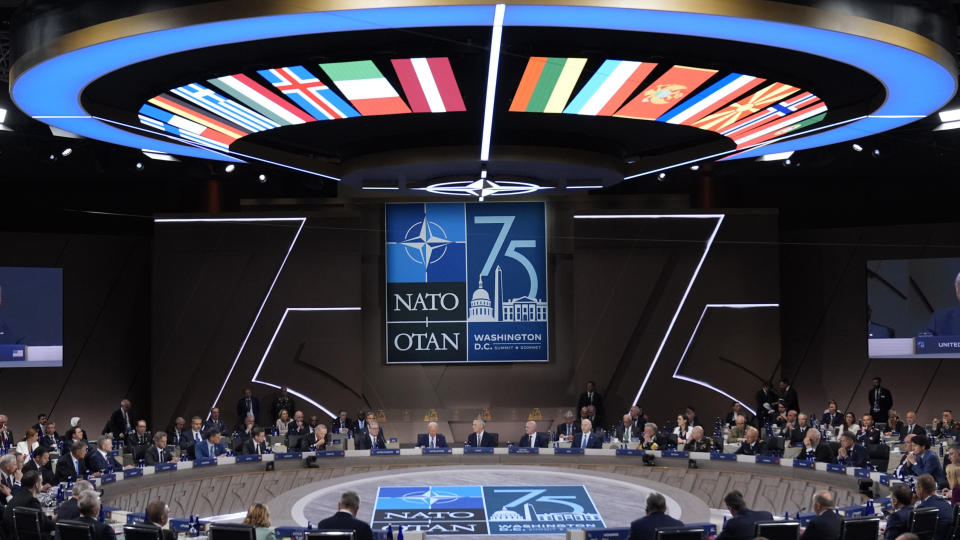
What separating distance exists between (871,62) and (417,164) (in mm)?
4833

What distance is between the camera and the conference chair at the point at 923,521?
730 cm

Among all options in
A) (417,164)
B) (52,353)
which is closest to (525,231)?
(417,164)

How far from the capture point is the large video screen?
59.7ft

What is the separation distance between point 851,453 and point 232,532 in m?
7.93

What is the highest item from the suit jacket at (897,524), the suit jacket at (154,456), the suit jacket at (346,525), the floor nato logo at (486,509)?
the suit jacket at (346,525)

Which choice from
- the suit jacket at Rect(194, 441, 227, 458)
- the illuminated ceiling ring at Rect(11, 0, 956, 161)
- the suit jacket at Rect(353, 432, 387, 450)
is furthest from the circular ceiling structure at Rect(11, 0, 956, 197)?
the suit jacket at Rect(194, 441, 227, 458)

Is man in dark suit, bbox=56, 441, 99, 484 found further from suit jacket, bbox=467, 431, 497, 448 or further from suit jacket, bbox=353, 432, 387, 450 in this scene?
suit jacket, bbox=467, 431, 497, 448

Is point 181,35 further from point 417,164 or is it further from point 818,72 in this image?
point 818,72

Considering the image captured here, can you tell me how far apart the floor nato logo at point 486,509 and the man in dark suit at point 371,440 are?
299 centimetres

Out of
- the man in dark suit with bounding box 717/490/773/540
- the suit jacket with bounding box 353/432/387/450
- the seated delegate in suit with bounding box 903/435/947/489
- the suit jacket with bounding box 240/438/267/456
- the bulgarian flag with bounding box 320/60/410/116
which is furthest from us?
the suit jacket with bounding box 353/432/387/450

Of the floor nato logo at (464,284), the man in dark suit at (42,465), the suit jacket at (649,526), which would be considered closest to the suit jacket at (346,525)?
the suit jacket at (649,526)

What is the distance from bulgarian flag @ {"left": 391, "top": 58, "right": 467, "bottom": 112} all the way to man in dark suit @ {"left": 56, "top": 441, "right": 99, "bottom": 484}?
564 centimetres

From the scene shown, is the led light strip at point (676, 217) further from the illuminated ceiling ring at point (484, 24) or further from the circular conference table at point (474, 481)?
the illuminated ceiling ring at point (484, 24)

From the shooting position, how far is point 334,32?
23.8 feet
